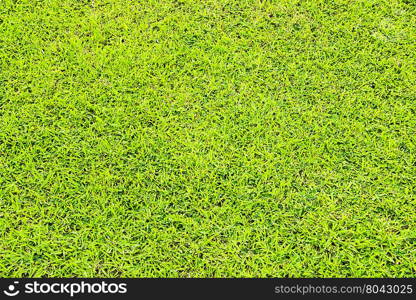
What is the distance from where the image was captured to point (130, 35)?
3.53m

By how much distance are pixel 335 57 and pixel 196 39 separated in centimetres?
127

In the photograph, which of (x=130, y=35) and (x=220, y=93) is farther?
(x=130, y=35)

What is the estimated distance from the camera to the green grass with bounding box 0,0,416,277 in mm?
2512

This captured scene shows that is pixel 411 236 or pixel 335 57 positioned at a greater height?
pixel 335 57

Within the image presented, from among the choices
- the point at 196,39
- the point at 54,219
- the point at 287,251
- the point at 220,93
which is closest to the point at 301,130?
the point at 220,93

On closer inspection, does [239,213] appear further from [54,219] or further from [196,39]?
[196,39]

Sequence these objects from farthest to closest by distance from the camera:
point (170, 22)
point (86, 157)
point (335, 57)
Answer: point (170, 22)
point (335, 57)
point (86, 157)

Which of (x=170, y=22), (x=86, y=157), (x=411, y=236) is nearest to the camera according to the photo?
(x=411, y=236)

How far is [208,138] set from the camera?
2.95 metres

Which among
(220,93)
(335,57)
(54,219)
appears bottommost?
(54,219)

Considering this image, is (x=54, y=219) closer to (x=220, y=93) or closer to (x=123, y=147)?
(x=123, y=147)

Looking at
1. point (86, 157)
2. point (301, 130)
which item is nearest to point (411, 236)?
point (301, 130)

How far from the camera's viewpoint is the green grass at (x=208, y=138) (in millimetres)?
2512

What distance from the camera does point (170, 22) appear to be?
3.62m
